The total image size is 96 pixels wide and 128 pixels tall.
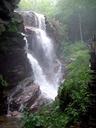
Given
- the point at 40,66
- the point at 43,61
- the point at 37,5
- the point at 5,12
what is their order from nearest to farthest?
the point at 5,12 → the point at 40,66 → the point at 43,61 → the point at 37,5

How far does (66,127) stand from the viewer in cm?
1233

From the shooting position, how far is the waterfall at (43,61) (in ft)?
96.9

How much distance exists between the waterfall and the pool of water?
250 inches

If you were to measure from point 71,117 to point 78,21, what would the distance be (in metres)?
29.0

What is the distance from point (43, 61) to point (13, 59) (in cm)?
598

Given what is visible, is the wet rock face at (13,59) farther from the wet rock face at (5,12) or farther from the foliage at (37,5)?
the foliage at (37,5)

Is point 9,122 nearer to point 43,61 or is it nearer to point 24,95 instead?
point 24,95

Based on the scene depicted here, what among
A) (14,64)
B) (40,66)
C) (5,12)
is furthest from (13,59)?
(5,12)

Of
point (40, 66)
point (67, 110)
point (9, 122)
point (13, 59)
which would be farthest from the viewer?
point (40, 66)

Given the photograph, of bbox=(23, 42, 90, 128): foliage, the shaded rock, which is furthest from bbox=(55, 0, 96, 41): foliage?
bbox=(23, 42, 90, 128): foliage

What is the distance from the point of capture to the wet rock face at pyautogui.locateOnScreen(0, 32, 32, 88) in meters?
26.6

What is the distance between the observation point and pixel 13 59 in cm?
2750

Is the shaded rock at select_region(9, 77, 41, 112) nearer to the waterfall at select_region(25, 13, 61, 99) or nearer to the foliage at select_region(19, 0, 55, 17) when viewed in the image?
the waterfall at select_region(25, 13, 61, 99)

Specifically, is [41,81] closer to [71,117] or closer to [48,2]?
[71,117]
